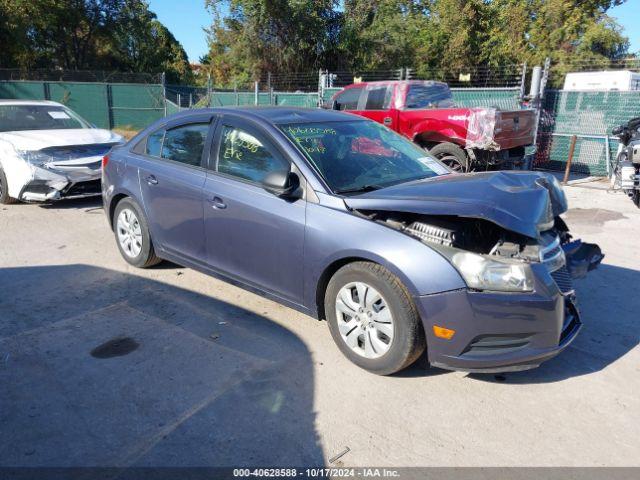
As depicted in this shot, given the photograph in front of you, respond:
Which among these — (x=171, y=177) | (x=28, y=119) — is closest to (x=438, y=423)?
(x=171, y=177)

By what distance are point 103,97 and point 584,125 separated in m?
18.1

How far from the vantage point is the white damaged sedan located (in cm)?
770

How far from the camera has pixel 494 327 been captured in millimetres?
3039

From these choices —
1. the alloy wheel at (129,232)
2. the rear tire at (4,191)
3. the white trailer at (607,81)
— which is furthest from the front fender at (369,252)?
the white trailer at (607,81)

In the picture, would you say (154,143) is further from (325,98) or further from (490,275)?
(325,98)

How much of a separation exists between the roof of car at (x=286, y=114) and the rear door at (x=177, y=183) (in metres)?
0.28

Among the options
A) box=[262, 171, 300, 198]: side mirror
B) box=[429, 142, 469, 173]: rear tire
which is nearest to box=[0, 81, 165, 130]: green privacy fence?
box=[429, 142, 469, 173]: rear tire

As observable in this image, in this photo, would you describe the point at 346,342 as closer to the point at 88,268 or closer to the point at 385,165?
the point at 385,165

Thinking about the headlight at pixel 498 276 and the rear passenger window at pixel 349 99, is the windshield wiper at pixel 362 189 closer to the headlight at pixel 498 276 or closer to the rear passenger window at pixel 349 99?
the headlight at pixel 498 276

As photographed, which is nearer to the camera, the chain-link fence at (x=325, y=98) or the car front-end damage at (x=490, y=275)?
the car front-end damage at (x=490, y=275)

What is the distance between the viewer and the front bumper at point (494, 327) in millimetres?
3012

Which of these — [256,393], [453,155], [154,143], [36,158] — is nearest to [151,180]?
[154,143]

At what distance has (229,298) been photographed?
15.6 ft

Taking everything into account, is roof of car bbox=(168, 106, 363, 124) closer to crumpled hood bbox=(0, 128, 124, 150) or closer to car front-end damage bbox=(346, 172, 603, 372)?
car front-end damage bbox=(346, 172, 603, 372)
